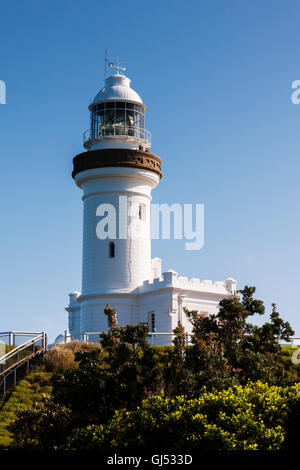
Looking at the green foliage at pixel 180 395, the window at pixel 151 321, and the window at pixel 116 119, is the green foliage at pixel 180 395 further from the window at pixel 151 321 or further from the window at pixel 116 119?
the window at pixel 116 119

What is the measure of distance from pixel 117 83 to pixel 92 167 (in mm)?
5630

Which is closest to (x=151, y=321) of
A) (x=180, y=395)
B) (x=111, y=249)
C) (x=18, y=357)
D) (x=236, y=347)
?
(x=111, y=249)

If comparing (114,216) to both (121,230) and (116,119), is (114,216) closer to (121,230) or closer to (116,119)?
(121,230)

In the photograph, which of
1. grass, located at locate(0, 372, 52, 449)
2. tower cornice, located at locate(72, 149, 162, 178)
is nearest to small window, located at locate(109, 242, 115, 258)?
tower cornice, located at locate(72, 149, 162, 178)

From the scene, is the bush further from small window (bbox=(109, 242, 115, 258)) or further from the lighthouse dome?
the lighthouse dome

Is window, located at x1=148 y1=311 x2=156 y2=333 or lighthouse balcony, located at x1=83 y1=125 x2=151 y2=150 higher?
lighthouse balcony, located at x1=83 y1=125 x2=151 y2=150

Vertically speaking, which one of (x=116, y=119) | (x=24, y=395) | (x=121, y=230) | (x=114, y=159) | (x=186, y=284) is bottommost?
(x=24, y=395)

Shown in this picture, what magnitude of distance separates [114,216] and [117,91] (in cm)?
722

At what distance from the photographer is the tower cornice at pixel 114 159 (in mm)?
38719

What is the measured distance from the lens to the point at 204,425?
15.4 metres

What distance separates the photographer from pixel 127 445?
16266mm

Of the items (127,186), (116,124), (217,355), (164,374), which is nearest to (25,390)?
(164,374)

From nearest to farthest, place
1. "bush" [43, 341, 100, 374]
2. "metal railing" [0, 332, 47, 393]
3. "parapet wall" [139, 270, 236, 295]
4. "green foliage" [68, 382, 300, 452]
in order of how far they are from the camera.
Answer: "green foliage" [68, 382, 300, 452] → "metal railing" [0, 332, 47, 393] → "bush" [43, 341, 100, 374] → "parapet wall" [139, 270, 236, 295]

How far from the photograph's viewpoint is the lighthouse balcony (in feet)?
131
